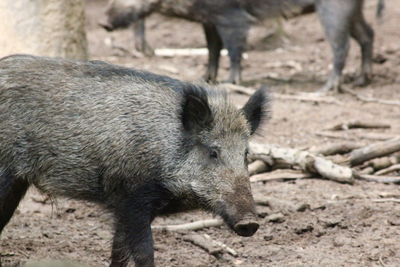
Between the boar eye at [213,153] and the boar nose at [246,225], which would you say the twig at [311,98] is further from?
the boar nose at [246,225]

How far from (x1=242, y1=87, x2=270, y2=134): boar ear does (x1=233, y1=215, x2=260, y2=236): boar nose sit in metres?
0.78

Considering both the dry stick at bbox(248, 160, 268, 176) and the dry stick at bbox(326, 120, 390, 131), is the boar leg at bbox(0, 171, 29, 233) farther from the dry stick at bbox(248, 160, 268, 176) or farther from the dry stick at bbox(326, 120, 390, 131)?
the dry stick at bbox(326, 120, 390, 131)

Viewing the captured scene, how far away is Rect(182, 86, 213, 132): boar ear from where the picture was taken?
14.0 feet

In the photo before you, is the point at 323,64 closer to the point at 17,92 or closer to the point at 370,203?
the point at 370,203

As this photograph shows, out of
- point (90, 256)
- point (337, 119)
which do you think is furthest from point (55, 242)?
point (337, 119)

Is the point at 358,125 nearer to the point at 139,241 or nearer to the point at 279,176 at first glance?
the point at 279,176

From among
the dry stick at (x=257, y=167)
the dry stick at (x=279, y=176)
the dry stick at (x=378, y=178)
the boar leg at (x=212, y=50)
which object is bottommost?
the boar leg at (x=212, y=50)

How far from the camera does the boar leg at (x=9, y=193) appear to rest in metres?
4.45

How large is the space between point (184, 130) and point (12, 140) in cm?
94

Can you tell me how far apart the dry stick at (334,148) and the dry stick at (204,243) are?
182 centimetres

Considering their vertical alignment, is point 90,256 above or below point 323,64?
above

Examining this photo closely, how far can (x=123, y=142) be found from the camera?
431 cm

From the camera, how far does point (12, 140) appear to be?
4.42m

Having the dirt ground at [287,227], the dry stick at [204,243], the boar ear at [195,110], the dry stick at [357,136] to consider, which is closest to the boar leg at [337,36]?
the dirt ground at [287,227]
